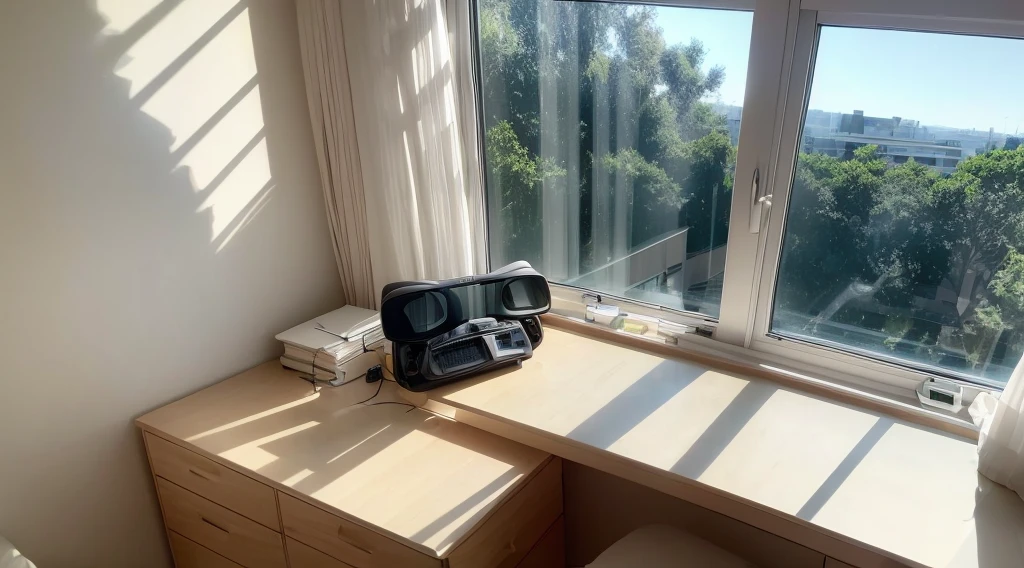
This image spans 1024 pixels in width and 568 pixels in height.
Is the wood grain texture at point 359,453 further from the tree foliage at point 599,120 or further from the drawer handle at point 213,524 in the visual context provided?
the tree foliage at point 599,120

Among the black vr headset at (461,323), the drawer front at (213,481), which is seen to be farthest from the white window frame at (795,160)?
the drawer front at (213,481)

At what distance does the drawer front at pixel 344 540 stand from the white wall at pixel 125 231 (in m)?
0.59

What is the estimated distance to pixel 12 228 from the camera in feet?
4.60

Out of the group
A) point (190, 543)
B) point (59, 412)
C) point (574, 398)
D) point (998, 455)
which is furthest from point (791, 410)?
point (59, 412)

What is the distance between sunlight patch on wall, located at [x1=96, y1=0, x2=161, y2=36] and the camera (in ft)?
4.85

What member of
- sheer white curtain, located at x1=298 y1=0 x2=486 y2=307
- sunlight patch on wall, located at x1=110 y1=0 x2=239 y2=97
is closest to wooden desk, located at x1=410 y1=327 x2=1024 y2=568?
sheer white curtain, located at x1=298 y1=0 x2=486 y2=307

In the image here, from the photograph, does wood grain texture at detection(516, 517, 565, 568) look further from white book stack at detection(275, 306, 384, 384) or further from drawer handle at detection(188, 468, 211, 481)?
drawer handle at detection(188, 468, 211, 481)

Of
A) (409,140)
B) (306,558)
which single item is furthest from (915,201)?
(306,558)

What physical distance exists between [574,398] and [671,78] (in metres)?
0.85

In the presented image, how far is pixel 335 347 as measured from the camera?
5.85ft

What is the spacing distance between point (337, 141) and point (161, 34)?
51 cm

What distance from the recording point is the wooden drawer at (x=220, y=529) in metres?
1.53

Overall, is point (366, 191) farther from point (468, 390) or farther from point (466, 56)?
point (468, 390)

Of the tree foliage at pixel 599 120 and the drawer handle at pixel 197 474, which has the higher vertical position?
the tree foliage at pixel 599 120
